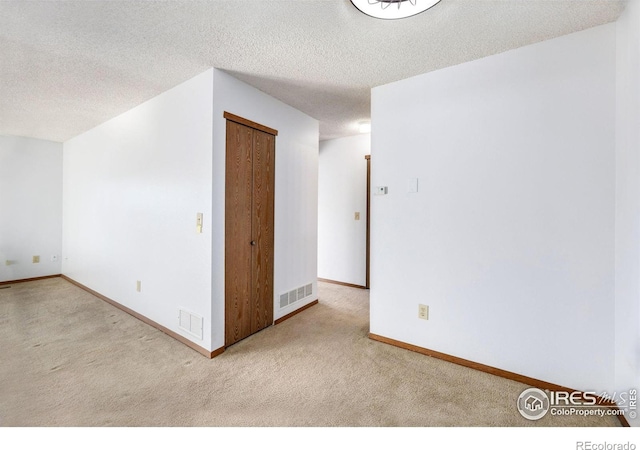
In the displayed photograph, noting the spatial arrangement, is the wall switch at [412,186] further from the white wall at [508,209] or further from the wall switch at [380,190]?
the wall switch at [380,190]

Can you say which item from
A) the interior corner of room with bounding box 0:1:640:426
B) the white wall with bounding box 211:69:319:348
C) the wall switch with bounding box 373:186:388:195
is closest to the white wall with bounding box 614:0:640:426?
the interior corner of room with bounding box 0:1:640:426

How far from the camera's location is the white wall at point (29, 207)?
14.1 ft

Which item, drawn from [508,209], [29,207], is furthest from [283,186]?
[29,207]

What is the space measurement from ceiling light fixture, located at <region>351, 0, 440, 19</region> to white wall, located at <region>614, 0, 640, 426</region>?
3.50 feet

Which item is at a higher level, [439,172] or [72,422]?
[439,172]

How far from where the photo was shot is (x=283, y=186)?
307cm

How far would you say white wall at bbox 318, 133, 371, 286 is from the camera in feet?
14.3

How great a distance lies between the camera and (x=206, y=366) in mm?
2141

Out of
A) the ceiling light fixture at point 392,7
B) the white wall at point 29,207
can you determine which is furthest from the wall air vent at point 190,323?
the white wall at point 29,207

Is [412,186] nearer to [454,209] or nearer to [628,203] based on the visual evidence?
[454,209]
